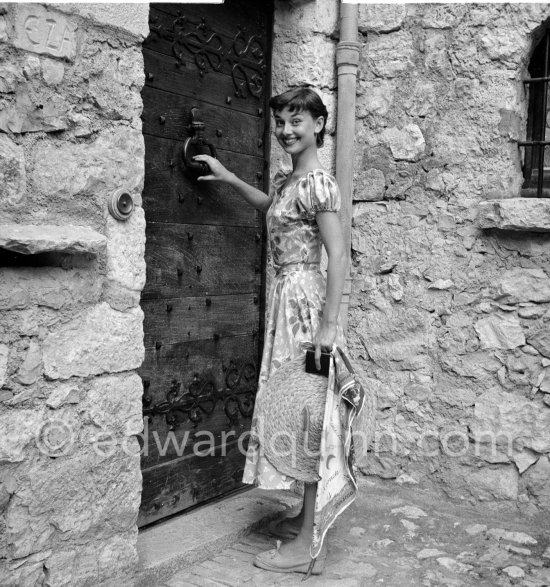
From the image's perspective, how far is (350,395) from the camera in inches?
104

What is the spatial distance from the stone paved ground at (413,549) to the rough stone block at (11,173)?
61.5 inches

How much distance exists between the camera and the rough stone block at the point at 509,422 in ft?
11.1

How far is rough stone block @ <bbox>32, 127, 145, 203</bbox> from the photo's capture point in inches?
86.6

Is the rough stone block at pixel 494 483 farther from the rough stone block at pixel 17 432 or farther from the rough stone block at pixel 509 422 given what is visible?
the rough stone block at pixel 17 432

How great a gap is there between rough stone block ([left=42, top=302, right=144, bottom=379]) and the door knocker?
32.2 inches

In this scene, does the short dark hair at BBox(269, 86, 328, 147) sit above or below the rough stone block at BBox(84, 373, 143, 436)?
above

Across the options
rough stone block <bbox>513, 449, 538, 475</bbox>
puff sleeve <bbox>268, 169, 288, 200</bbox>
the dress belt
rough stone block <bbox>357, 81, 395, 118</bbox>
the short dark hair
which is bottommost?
rough stone block <bbox>513, 449, 538, 475</bbox>

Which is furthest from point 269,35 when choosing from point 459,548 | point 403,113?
point 459,548

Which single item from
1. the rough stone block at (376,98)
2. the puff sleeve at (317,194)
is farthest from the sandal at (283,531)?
the rough stone block at (376,98)

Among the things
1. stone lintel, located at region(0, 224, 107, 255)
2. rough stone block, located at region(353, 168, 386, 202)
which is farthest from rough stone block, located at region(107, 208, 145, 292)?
rough stone block, located at region(353, 168, 386, 202)

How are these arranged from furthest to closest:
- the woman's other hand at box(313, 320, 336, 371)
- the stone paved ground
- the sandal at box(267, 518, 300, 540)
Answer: the sandal at box(267, 518, 300, 540), the stone paved ground, the woman's other hand at box(313, 320, 336, 371)

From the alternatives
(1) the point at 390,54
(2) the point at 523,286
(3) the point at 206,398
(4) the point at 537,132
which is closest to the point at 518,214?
(2) the point at 523,286

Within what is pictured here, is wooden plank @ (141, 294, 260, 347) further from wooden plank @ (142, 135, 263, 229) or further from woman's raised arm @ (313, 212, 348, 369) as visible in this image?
woman's raised arm @ (313, 212, 348, 369)

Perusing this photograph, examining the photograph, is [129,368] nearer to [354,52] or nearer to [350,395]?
[350,395]
